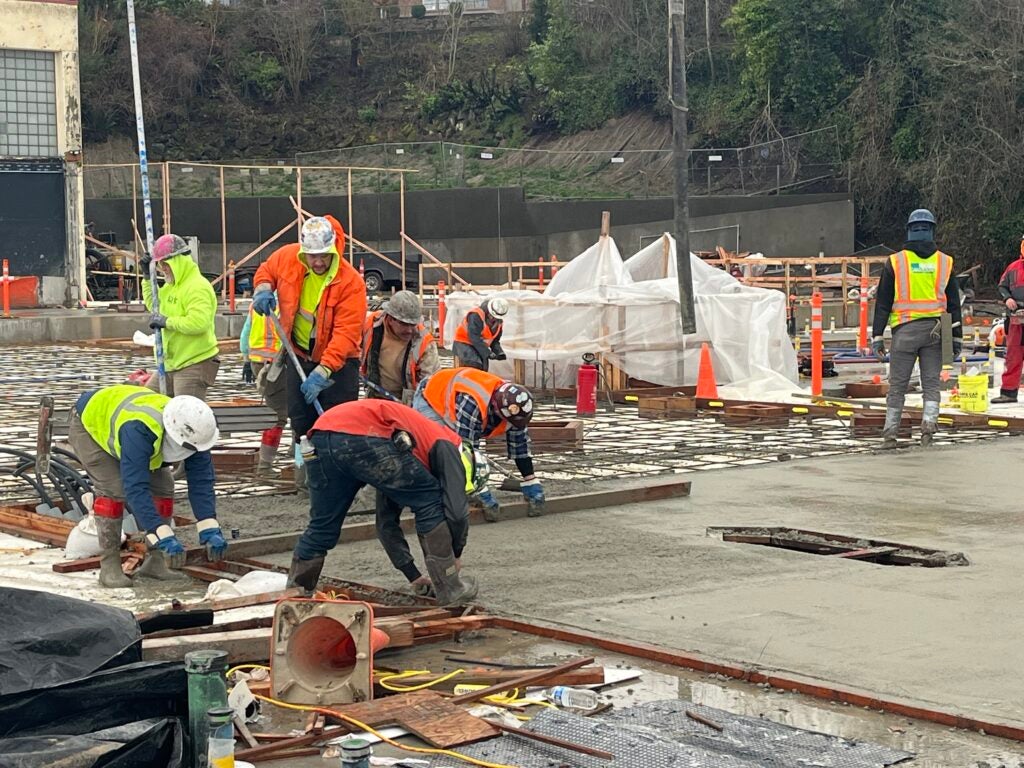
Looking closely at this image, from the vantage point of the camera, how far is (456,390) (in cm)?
895

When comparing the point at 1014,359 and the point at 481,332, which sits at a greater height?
the point at 481,332

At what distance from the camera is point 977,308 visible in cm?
3384

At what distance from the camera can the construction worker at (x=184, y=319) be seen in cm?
1012

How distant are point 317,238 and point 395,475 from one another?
9.16ft

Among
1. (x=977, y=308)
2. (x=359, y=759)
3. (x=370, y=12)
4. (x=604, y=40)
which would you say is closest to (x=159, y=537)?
(x=359, y=759)

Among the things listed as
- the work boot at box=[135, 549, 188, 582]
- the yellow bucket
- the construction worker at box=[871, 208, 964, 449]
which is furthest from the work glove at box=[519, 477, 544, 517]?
the yellow bucket

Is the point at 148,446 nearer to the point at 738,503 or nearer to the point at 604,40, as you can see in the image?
the point at 738,503

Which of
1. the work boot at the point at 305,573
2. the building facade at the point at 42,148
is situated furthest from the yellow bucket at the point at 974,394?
the building facade at the point at 42,148

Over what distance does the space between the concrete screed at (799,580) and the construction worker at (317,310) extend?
0.91 metres

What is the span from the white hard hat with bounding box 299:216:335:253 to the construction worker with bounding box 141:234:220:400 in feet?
3.93

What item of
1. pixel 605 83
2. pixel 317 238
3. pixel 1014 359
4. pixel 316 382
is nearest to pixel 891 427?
pixel 1014 359

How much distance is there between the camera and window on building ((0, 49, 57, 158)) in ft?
101

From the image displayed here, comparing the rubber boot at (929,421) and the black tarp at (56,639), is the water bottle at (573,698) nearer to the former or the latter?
the black tarp at (56,639)

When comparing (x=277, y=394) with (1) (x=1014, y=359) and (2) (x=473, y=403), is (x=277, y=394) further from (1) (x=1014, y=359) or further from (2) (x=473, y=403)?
(1) (x=1014, y=359)
